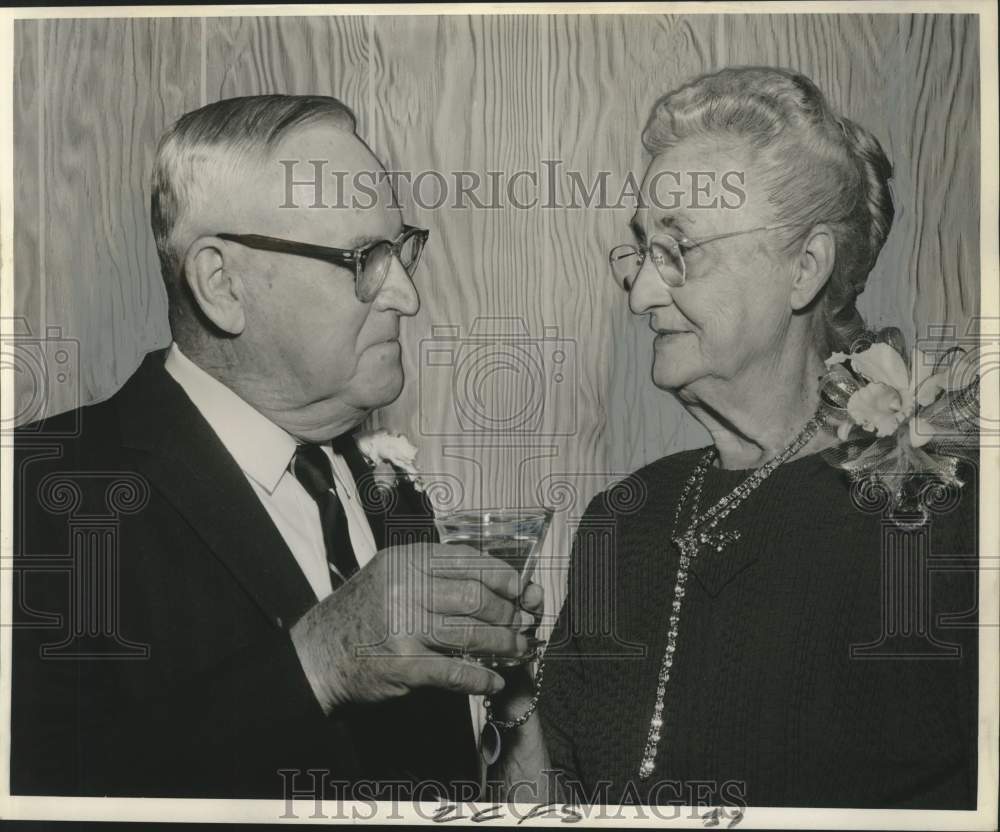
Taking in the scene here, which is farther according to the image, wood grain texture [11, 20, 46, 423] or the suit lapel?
wood grain texture [11, 20, 46, 423]

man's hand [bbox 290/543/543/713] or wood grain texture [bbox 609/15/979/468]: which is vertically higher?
wood grain texture [bbox 609/15/979/468]

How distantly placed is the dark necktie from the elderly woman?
34 centimetres

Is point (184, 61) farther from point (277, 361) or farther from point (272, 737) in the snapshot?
point (272, 737)

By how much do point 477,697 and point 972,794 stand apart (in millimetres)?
836

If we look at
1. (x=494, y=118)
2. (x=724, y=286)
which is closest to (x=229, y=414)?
(x=494, y=118)

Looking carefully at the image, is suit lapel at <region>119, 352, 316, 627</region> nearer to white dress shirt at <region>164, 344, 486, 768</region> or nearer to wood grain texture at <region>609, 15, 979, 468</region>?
white dress shirt at <region>164, 344, 486, 768</region>

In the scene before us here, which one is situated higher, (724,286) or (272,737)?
(724,286)

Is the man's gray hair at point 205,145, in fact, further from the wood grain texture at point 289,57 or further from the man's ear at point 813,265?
the man's ear at point 813,265

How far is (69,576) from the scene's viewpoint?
177 centimetres

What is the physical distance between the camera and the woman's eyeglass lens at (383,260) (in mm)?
1697

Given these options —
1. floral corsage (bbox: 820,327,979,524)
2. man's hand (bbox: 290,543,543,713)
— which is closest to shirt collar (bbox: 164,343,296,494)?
man's hand (bbox: 290,543,543,713)

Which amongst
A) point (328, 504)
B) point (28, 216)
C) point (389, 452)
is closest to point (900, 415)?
point (389, 452)

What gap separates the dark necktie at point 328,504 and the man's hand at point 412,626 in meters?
0.03

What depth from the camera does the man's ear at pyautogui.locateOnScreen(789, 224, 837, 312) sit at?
1681 millimetres
